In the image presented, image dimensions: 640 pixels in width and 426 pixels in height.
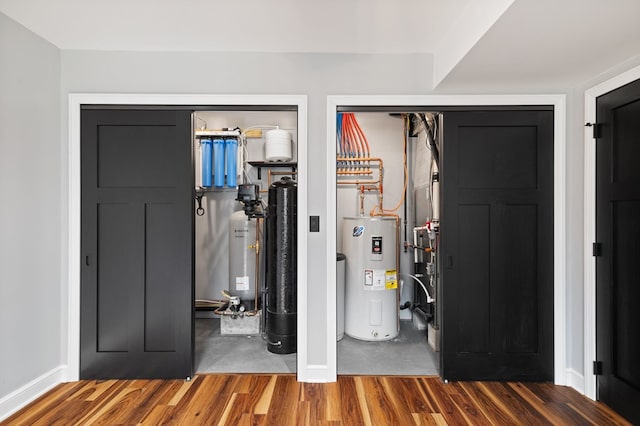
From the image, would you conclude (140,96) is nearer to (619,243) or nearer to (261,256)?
(261,256)

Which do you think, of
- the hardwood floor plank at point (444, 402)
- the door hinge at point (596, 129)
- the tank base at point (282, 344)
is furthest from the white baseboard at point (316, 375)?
the door hinge at point (596, 129)

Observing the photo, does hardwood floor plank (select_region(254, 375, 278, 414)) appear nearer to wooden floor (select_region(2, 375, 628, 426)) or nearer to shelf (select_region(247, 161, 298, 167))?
wooden floor (select_region(2, 375, 628, 426))

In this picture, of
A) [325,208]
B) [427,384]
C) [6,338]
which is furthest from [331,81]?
[6,338]

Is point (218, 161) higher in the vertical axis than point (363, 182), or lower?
higher

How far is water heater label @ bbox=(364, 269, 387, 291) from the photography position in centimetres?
326

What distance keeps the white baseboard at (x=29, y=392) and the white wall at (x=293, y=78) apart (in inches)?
50.2

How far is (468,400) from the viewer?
2.19 meters

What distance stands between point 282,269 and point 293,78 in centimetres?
164

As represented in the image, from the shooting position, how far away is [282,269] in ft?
9.98

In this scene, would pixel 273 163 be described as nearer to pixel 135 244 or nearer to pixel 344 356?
pixel 135 244

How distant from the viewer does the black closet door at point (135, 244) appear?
242 centimetres

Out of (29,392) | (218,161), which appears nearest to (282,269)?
(218,161)

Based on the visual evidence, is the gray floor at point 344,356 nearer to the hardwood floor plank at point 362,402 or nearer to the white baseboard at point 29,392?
the hardwood floor plank at point 362,402

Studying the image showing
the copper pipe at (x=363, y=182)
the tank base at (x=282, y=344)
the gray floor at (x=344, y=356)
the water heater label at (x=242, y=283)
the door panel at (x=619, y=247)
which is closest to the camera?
the door panel at (x=619, y=247)
